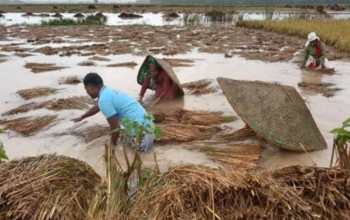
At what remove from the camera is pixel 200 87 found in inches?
301

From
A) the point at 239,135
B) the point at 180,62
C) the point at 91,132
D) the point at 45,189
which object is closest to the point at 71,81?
the point at 180,62

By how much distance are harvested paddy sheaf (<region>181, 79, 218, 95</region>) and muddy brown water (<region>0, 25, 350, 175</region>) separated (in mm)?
150

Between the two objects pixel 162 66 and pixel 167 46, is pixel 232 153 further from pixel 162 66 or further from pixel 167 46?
pixel 167 46

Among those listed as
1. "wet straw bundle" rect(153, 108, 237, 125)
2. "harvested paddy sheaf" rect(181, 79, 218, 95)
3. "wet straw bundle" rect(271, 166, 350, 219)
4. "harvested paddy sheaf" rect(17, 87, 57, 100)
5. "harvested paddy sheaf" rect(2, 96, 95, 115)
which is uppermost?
"wet straw bundle" rect(271, 166, 350, 219)

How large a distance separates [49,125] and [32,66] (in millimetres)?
4637

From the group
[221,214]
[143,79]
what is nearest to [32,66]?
[143,79]

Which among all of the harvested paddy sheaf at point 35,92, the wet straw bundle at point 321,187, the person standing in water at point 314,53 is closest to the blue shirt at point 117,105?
the wet straw bundle at point 321,187

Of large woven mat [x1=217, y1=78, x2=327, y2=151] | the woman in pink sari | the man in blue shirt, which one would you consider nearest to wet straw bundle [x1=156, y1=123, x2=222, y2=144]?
the man in blue shirt

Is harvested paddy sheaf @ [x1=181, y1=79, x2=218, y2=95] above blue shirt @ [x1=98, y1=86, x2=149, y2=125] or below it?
below

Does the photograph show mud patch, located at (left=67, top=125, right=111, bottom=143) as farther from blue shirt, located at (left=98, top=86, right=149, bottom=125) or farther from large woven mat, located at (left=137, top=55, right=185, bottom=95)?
large woven mat, located at (left=137, top=55, right=185, bottom=95)

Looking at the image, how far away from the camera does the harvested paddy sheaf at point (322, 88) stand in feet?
23.7

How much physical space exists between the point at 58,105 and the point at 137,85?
1.99 metres

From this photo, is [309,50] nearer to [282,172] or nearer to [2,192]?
[282,172]

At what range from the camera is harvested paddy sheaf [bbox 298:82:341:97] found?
7.23 meters
